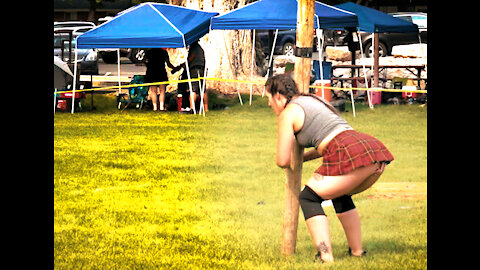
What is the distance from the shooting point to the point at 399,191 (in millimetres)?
9664

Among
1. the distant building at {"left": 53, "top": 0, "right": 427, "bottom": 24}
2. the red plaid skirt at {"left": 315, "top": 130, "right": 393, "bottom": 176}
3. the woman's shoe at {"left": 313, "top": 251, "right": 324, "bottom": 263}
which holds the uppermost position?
the distant building at {"left": 53, "top": 0, "right": 427, "bottom": 24}

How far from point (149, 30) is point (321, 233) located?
1163 cm

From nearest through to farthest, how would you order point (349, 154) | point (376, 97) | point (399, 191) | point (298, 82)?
point (349, 154)
point (298, 82)
point (399, 191)
point (376, 97)

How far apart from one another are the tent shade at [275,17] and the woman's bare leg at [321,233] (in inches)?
432

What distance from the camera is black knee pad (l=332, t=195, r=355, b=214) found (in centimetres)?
653

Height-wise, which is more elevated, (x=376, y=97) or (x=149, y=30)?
(x=149, y=30)

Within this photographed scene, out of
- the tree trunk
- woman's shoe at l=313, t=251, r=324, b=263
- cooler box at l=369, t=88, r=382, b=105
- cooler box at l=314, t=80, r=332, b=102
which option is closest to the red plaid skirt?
woman's shoe at l=313, t=251, r=324, b=263

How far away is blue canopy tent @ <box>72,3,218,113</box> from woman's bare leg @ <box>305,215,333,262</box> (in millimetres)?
10808

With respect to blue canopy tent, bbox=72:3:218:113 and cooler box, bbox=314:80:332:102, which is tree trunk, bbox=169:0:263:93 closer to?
cooler box, bbox=314:80:332:102

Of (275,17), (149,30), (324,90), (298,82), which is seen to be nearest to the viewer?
(298,82)

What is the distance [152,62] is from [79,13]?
146ft

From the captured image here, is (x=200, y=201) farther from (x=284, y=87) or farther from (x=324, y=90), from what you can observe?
(x=324, y=90)

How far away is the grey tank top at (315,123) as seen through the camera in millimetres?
6430

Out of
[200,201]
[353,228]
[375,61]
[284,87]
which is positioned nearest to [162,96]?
[375,61]
